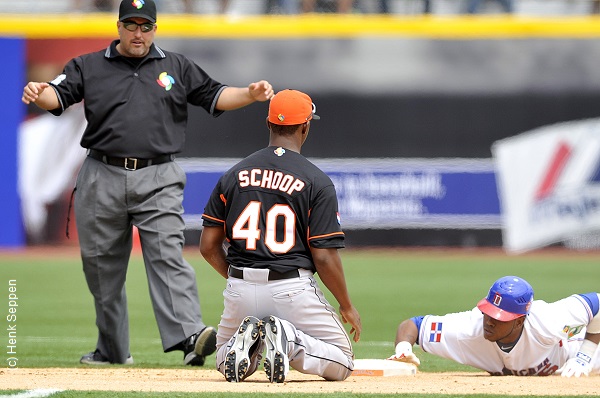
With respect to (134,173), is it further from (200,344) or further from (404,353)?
(404,353)

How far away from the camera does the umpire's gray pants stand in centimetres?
649

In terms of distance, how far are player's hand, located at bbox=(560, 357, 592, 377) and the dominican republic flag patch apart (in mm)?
714

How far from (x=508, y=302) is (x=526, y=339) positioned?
324 millimetres

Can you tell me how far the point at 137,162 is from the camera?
6559 millimetres

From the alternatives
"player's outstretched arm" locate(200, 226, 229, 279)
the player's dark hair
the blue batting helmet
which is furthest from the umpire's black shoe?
the blue batting helmet

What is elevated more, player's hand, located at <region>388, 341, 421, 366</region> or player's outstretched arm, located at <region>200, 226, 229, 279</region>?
player's outstretched arm, located at <region>200, 226, 229, 279</region>

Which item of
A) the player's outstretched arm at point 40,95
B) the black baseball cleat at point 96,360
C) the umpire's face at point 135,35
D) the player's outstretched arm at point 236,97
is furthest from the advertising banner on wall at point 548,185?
the player's outstretched arm at point 40,95

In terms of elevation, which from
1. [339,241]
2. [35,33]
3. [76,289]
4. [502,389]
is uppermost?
[35,33]

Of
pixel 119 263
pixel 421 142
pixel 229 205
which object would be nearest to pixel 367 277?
pixel 421 142

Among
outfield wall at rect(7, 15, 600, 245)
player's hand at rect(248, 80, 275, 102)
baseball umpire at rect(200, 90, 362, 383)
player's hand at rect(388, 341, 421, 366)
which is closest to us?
baseball umpire at rect(200, 90, 362, 383)

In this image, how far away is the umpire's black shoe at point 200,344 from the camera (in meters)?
6.38

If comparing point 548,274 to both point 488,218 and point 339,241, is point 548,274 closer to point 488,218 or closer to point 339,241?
point 488,218

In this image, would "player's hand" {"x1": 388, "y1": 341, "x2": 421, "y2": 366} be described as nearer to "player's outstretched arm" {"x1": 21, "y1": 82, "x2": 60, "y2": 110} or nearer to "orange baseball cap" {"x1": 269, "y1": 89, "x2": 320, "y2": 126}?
"orange baseball cap" {"x1": 269, "y1": 89, "x2": 320, "y2": 126}

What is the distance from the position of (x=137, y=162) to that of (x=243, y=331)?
174 cm
